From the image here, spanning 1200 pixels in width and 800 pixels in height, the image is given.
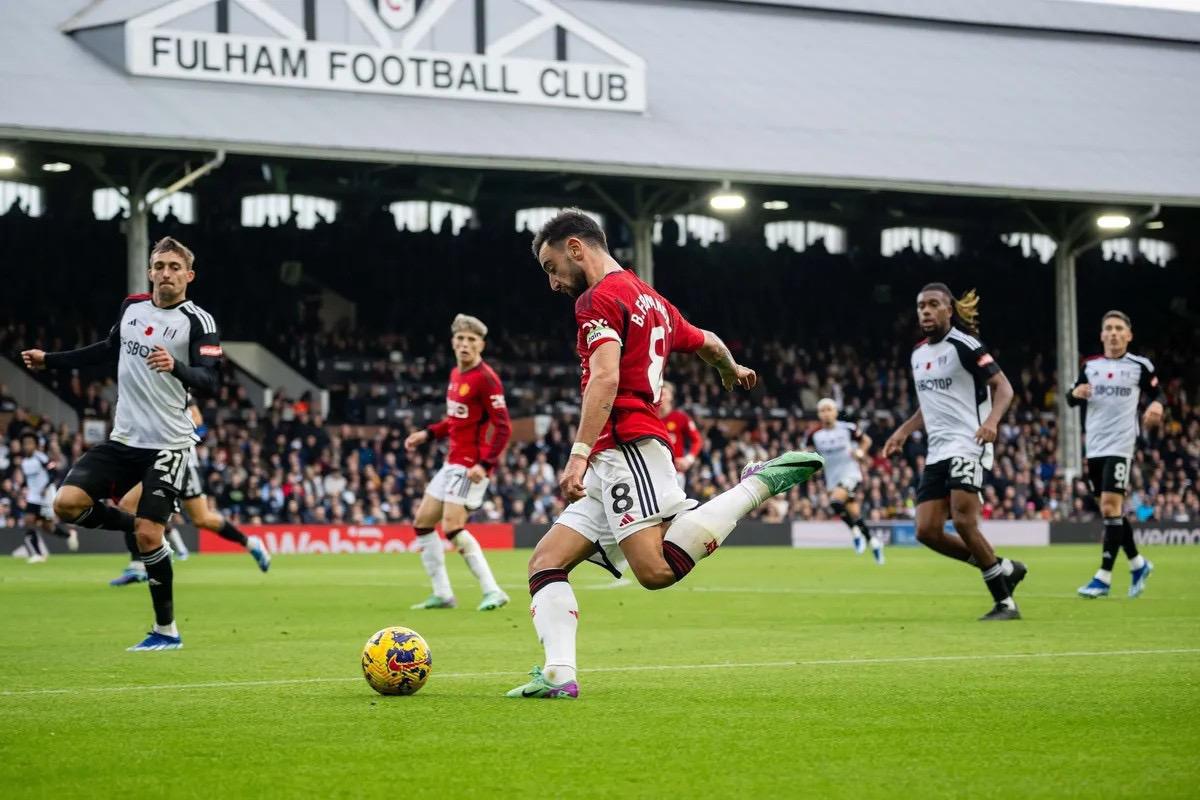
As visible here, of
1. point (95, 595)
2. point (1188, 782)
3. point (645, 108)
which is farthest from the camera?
point (645, 108)

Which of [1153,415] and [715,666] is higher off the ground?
[1153,415]

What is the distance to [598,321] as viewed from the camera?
7.65 m

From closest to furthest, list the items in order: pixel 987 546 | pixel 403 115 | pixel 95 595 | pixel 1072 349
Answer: pixel 987 546 < pixel 95 595 < pixel 403 115 < pixel 1072 349

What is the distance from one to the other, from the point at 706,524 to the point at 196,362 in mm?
4243

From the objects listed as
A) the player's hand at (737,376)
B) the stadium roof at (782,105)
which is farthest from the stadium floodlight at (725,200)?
the player's hand at (737,376)

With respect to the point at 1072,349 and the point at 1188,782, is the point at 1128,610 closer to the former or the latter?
the point at 1188,782

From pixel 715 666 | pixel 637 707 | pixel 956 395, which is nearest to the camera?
pixel 637 707

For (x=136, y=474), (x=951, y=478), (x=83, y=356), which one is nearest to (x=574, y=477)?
(x=136, y=474)

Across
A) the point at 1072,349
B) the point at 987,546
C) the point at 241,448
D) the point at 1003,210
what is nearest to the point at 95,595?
the point at 987,546

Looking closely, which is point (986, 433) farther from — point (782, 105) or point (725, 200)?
point (782, 105)

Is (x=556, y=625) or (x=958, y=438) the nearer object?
(x=556, y=625)

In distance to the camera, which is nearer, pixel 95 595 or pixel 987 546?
pixel 987 546

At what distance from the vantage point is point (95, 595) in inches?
683

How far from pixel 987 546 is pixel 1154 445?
34.3 m
